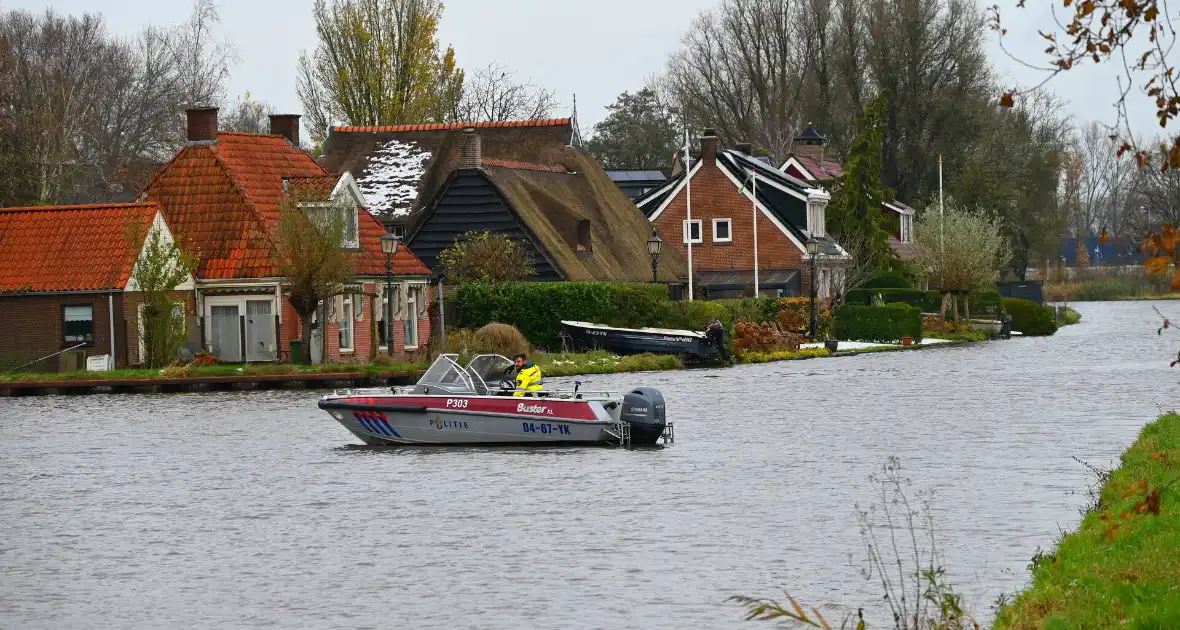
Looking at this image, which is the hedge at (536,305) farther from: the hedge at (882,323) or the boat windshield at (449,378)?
the boat windshield at (449,378)

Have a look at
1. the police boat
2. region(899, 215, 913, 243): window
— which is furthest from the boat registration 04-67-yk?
region(899, 215, 913, 243): window

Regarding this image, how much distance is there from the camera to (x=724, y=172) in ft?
270

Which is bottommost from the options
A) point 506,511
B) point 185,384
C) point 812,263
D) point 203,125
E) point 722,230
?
point 506,511

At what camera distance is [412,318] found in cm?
5719

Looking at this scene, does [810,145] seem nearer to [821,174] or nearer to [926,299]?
[821,174]

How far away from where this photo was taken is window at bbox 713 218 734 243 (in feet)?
271

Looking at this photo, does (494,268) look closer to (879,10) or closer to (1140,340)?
(1140,340)

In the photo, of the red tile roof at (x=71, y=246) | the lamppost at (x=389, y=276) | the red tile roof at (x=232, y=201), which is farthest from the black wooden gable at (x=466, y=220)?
the red tile roof at (x=71, y=246)

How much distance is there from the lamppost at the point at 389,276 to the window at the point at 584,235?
12129mm

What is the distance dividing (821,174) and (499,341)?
4687 centimetres

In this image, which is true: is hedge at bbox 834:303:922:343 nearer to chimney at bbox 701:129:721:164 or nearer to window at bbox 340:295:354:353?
chimney at bbox 701:129:721:164

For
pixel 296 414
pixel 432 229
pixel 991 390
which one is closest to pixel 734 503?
pixel 296 414

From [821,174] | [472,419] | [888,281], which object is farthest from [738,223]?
[472,419]

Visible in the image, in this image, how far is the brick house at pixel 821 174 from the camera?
307 ft
